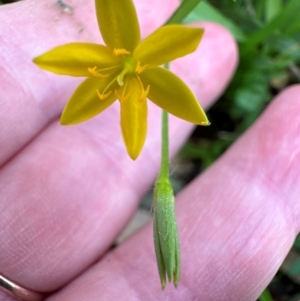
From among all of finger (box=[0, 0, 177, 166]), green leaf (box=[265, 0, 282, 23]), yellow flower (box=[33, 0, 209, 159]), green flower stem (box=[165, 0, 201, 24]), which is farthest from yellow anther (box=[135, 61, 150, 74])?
green leaf (box=[265, 0, 282, 23])

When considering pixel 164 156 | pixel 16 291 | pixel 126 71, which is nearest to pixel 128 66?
pixel 126 71

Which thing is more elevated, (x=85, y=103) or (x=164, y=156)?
(x=85, y=103)

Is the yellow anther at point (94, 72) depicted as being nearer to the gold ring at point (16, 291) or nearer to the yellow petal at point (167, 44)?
the yellow petal at point (167, 44)

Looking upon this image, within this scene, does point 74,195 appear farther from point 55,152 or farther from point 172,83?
point 172,83

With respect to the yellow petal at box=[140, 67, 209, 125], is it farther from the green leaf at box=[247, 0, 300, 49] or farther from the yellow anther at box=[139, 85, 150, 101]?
the green leaf at box=[247, 0, 300, 49]

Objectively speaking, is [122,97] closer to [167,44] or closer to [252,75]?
[167,44]

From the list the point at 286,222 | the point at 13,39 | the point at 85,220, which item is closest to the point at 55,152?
the point at 85,220
